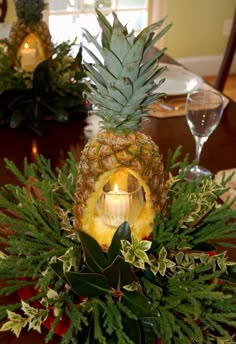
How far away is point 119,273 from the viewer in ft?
2.25

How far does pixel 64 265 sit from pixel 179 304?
157mm

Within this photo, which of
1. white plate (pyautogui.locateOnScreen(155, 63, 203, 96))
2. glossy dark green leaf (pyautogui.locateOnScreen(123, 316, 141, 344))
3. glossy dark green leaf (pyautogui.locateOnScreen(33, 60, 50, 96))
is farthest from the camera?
white plate (pyautogui.locateOnScreen(155, 63, 203, 96))

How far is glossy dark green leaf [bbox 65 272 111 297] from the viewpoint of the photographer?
2.24 feet

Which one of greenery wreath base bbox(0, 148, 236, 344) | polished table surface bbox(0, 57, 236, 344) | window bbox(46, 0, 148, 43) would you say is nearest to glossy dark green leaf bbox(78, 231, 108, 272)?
greenery wreath base bbox(0, 148, 236, 344)

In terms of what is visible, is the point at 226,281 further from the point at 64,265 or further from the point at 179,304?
the point at 64,265

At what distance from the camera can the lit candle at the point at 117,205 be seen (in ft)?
2.54

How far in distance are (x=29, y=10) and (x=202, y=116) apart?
1.81 feet

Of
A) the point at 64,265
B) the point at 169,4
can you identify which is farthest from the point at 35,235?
the point at 169,4

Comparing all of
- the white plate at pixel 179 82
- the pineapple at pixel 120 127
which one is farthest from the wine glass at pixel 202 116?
the pineapple at pixel 120 127

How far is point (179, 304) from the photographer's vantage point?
69 centimetres

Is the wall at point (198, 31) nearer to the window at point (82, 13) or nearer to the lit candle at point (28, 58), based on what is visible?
the window at point (82, 13)

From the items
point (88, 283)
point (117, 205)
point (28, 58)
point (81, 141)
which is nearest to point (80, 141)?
point (81, 141)

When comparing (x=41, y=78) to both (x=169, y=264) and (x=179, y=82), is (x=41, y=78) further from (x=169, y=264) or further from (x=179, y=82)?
(x=169, y=264)

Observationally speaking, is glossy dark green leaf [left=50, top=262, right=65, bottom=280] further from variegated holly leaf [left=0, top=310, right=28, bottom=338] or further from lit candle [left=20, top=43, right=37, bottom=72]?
lit candle [left=20, top=43, right=37, bottom=72]
